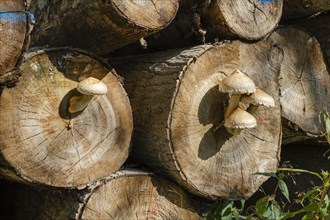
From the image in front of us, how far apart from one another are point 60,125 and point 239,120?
108 cm

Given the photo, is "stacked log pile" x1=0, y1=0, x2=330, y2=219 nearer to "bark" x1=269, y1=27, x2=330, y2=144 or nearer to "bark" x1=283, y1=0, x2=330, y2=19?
"bark" x1=269, y1=27, x2=330, y2=144

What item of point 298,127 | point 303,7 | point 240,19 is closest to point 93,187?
point 240,19

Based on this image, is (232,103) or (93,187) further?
(232,103)

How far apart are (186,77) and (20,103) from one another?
39.4 inches

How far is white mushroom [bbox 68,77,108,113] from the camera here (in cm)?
257

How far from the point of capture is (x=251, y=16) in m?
3.36

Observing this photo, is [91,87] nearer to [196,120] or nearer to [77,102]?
[77,102]

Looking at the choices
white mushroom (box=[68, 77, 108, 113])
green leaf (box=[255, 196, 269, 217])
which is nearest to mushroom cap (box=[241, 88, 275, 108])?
green leaf (box=[255, 196, 269, 217])

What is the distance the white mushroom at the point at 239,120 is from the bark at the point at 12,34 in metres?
1.32

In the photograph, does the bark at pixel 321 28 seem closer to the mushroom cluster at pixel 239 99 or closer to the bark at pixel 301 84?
the bark at pixel 301 84

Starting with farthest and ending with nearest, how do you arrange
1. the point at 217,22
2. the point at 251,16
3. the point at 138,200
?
the point at 251,16 < the point at 217,22 < the point at 138,200

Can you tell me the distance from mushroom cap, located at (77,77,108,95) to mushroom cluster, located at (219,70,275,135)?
789mm

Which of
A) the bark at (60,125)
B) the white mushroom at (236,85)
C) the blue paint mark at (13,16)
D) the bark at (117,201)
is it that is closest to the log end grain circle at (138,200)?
the bark at (117,201)

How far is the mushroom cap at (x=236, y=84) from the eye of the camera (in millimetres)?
2930
